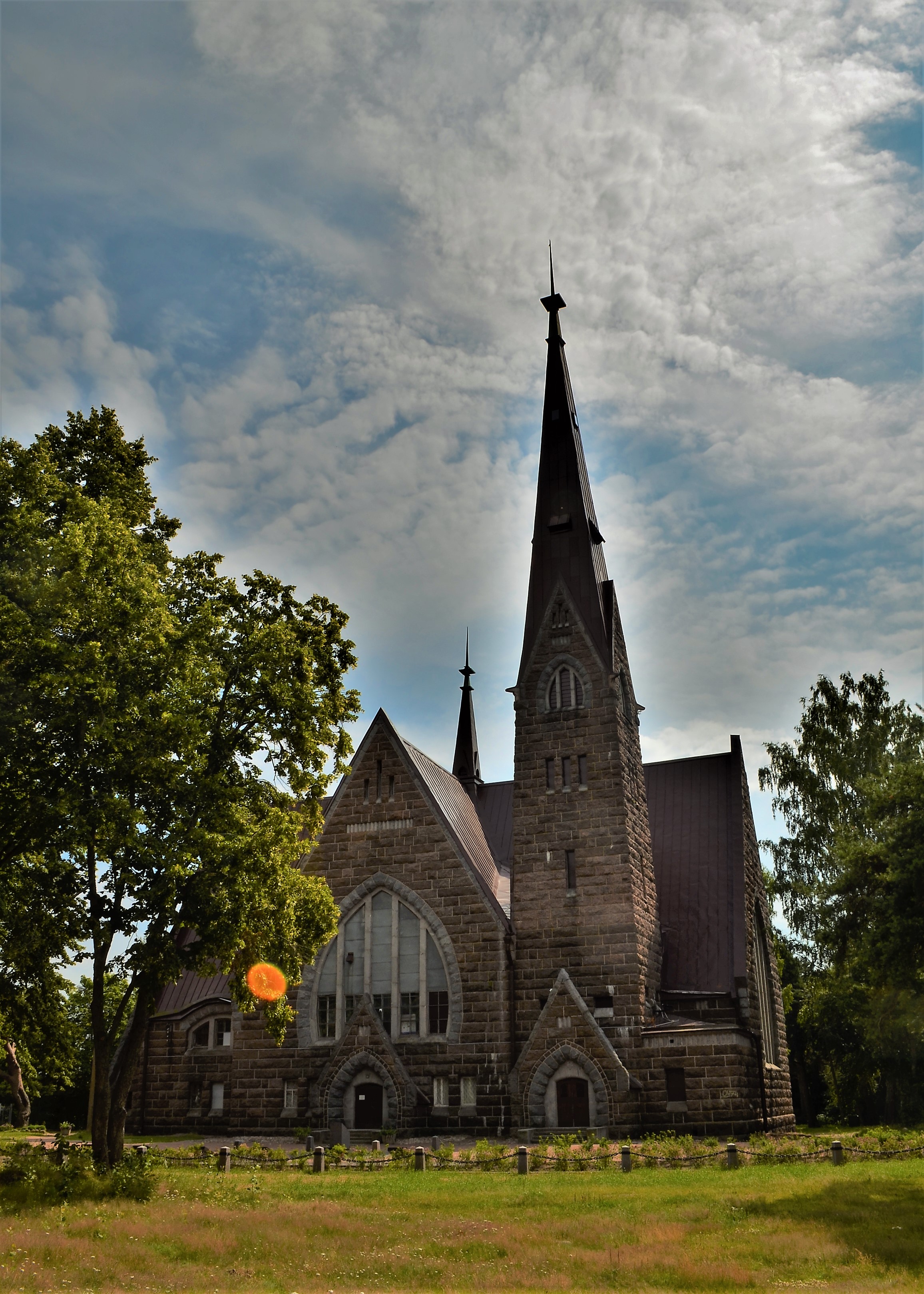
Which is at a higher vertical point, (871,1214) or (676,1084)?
(676,1084)

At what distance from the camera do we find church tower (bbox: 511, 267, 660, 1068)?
30250 mm

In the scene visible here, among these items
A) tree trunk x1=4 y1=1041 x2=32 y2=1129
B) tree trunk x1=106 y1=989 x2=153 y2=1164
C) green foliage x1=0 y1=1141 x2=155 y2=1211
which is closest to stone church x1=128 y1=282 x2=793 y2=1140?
tree trunk x1=4 y1=1041 x2=32 y2=1129

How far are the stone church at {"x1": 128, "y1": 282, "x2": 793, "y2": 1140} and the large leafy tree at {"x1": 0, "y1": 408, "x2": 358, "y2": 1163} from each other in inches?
415

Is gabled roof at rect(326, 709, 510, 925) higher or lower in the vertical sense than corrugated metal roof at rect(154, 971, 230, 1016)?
higher

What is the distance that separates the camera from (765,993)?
34375 millimetres

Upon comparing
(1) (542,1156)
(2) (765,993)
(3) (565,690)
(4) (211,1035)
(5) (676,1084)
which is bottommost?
(1) (542,1156)

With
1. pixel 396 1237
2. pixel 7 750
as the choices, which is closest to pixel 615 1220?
pixel 396 1237

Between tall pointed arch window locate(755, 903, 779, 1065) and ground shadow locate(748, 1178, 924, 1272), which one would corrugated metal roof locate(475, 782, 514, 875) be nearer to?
tall pointed arch window locate(755, 903, 779, 1065)

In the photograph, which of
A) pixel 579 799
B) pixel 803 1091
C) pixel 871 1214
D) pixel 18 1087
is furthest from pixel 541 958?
pixel 803 1091

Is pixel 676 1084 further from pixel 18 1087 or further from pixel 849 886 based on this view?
pixel 18 1087

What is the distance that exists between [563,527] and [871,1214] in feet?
84.0

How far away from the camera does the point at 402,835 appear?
1324 inches

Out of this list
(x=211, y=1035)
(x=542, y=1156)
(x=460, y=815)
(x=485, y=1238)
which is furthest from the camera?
(x=460, y=815)

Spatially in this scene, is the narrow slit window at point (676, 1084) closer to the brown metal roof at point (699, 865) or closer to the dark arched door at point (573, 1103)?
the dark arched door at point (573, 1103)
